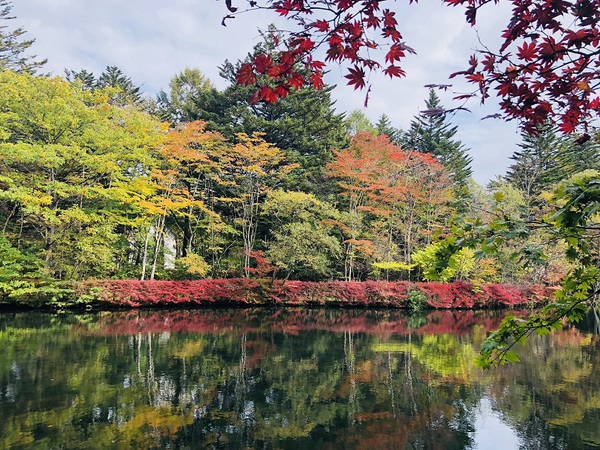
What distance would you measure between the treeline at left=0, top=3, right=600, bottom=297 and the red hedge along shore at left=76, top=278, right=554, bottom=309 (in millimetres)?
855

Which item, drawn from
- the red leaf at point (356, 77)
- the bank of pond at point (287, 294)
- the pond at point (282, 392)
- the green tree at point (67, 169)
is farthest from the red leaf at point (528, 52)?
the bank of pond at point (287, 294)

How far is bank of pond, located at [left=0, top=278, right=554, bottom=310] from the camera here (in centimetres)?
1173

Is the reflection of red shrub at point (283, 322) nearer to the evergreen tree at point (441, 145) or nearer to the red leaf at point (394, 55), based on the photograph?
the red leaf at point (394, 55)

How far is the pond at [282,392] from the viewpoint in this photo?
3402mm

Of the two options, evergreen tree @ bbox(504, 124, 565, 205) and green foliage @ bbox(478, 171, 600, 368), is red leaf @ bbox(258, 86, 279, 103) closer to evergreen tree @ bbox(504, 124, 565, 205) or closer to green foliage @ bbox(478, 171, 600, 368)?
green foliage @ bbox(478, 171, 600, 368)

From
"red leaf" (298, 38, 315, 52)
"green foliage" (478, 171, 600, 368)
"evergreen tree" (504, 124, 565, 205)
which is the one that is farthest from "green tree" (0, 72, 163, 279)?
"evergreen tree" (504, 124, 565, 205)

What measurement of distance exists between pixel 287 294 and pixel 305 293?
2.64 feet

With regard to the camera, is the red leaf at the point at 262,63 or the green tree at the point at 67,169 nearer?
the red leaf at the point at 262,63

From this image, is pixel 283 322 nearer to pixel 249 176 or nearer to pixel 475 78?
pixel 249 176

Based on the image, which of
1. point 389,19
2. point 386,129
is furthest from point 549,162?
point 389,19

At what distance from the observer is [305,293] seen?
15297 millimetres

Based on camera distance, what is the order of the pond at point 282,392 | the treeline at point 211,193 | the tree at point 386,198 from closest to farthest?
the pond at point 282,392, the treeline at point 211,193, the tree at point 386,198

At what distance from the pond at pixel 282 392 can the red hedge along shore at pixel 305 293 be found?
3.75 meters

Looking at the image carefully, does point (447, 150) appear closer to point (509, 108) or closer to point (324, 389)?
point (324, 389)
